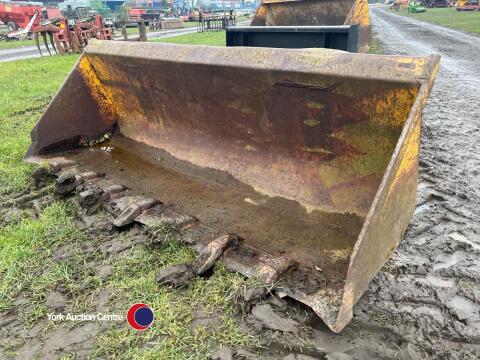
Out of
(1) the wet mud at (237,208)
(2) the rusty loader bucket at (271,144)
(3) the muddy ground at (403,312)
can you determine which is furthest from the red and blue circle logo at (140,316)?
(1) the wet mud at (237,208)

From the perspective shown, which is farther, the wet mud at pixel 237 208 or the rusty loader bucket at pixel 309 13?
the rusty loader bucket at pixel 309 13

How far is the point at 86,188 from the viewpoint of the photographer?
11.0ft

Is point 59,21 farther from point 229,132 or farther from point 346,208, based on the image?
point 346,208

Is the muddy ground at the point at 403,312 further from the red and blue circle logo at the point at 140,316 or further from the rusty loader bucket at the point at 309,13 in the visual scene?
the rusty loader bucket at the point at 309,13

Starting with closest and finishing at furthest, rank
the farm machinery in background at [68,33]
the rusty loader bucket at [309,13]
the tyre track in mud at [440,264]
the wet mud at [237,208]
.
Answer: the tyre track in mud at [440,264] < the wet mud at [237,208] < the rusty loader bucket at [309,13] < the farm machinery in background at [68,33]

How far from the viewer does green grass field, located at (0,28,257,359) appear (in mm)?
1946

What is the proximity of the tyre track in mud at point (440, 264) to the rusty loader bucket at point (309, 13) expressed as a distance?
311 centimetres

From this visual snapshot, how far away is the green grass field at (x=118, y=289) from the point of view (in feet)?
6.39

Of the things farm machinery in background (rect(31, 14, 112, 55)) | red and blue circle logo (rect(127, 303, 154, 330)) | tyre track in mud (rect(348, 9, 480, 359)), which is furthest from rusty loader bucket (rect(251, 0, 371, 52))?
farm machinery in background (rect(31, 14, 112, 55))

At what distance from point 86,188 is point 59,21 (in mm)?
14080

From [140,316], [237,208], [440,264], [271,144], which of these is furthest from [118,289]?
[440,264]

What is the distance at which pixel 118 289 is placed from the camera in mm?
2307

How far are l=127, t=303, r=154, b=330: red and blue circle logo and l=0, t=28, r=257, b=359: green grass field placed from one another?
4 cm

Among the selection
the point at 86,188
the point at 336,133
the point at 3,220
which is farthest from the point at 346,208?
the point at 3,220
